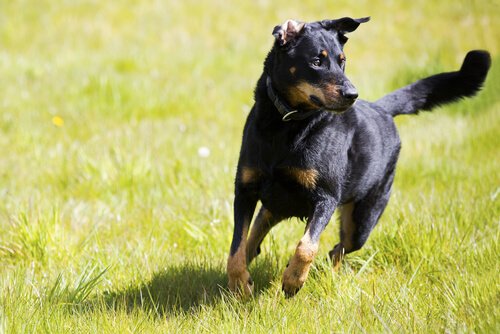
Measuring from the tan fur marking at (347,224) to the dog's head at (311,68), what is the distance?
824 mm

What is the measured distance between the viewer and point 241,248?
301 cm

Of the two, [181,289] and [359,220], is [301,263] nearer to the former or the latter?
[181,289]

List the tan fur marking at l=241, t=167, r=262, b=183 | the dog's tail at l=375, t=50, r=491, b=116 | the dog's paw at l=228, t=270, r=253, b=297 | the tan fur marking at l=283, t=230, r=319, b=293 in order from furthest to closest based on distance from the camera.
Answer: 1. the dog's tail at l=375, t=50, r=491, b=116
2. the tan fur marking at l=241, t=167, r=262, b=183
3. the dog's paw at l=228, t=270, r=253, b=297
4. the tan fur marking at l=283, t=230, r=319, b=293

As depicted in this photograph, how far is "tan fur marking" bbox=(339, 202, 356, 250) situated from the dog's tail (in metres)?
0.64

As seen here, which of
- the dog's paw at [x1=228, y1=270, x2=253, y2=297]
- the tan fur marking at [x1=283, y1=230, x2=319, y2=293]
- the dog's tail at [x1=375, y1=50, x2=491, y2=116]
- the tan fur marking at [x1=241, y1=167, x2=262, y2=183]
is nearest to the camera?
the tan fur marking at [x1=283, y1=230, x2=319, y2=293]

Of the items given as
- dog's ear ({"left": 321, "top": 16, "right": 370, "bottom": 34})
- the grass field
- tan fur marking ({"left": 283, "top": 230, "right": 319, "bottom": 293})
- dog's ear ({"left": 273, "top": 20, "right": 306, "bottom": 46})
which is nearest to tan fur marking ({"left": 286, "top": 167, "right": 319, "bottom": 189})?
tan fur marking ({"left": 283, "top": 230, "right": 319, "bottom": 293})

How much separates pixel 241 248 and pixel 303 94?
0.78m

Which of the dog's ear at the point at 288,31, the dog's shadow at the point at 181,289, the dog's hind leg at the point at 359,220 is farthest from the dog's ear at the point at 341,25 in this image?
the dog's shadow at the point at 181,289

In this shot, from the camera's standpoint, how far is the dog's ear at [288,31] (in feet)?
10.4

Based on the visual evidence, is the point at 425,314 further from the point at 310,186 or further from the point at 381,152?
the point at 381,152

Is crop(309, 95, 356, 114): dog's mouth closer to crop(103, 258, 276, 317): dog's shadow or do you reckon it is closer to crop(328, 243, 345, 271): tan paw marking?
crop(328, 243, 345, 271): tan paw marking

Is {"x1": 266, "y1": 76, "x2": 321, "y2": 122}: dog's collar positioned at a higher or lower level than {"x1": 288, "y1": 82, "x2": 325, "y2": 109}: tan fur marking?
lower

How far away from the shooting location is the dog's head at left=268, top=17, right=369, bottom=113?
116 inches

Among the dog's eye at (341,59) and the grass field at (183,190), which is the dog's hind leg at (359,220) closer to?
the grass field at (183,190)
